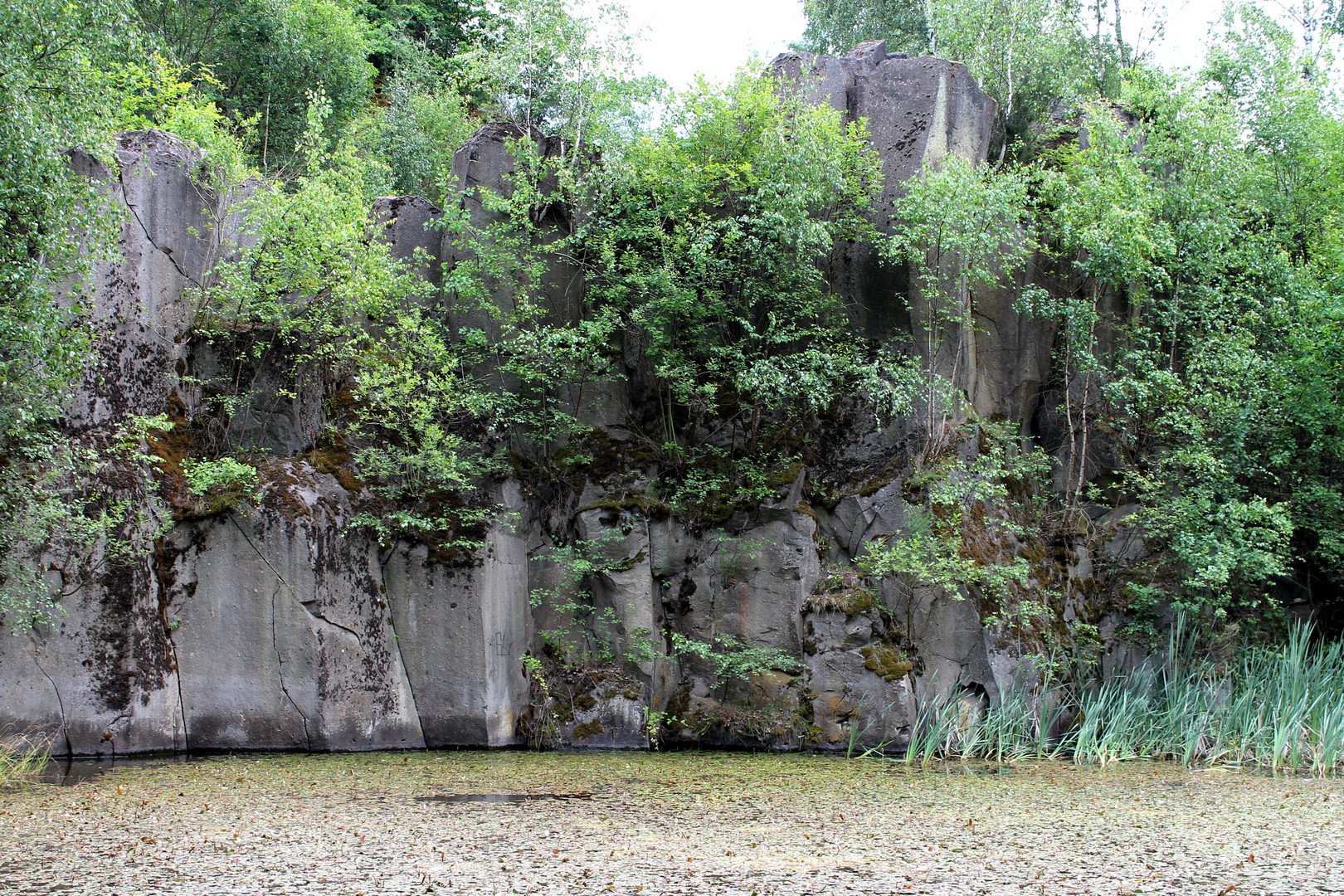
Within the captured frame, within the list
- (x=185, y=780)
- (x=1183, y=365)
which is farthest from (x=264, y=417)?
(x=1183, y=365)

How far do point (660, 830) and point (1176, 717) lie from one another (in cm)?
617

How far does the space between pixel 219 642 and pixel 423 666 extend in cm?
185

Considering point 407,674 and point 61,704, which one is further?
point 407,674

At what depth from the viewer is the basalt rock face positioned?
8688 mm

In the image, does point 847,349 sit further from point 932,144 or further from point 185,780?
point 185,780

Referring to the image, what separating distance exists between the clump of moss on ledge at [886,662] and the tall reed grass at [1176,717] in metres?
0.38

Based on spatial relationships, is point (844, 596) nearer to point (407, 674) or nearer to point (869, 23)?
point (407, 674)

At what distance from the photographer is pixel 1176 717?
9211 mm

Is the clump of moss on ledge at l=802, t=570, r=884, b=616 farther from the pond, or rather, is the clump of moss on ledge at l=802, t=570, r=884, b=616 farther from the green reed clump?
the green reed clump

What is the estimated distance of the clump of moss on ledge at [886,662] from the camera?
940 centimetres

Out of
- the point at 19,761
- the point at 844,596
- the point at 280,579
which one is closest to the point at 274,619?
the point at 280,579

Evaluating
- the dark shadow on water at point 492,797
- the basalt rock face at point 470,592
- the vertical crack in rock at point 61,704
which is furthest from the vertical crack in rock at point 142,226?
the dark shadow on water at point 492,797

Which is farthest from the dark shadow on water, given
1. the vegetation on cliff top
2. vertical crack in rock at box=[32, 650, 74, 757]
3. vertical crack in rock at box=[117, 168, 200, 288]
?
vertical crack in rock at box=[117, 168, 200, 288]

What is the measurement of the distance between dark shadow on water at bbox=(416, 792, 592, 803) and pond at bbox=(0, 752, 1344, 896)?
1.3 inches
